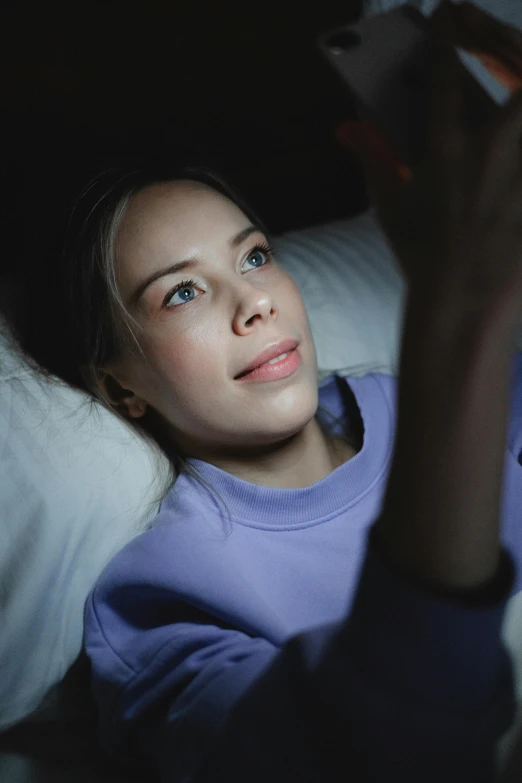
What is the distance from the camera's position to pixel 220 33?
1291 millimetres

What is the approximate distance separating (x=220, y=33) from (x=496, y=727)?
1216 millimetres

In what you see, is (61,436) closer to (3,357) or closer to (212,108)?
(3,357)

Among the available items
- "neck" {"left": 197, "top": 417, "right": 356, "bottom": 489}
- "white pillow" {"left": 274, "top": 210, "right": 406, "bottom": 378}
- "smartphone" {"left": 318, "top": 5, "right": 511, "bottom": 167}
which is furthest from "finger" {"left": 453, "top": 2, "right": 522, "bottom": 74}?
"white pillow" {"left": 274, "top": 210, "right": 406, "bottom": 378}

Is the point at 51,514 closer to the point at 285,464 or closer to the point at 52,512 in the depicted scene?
the point at 52,512

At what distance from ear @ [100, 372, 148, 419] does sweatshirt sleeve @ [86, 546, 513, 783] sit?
0.32m

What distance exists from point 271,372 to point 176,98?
71 cm

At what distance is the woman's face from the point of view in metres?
0.82

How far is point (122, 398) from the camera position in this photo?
963 millimetres

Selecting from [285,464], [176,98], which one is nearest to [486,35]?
[285,464]

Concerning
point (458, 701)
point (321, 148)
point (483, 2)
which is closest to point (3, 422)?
point (458, 701)

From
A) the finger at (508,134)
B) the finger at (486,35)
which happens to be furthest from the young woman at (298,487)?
the finger at (486,35)

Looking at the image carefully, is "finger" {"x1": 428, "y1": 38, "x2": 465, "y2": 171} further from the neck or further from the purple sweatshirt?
the neck

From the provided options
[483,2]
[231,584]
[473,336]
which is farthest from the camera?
[483,2]

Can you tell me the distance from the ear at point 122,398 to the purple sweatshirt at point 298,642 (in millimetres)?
124
